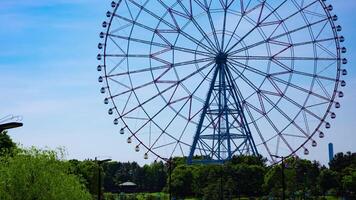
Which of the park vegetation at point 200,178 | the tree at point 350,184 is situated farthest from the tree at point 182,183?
the tree at point 350,184

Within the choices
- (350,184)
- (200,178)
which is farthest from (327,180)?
(200,178)

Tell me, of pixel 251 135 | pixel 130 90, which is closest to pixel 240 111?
pixel 251 135

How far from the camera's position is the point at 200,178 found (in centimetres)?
8369

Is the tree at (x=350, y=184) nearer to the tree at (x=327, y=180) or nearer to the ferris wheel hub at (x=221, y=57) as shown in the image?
the tree at (x=327, y=180)

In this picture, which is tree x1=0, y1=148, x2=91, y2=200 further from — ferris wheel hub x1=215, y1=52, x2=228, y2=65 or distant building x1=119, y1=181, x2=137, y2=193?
distant building x1=119, y1=181, x2=137, y2=193

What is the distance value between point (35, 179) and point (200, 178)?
51054 millimetres

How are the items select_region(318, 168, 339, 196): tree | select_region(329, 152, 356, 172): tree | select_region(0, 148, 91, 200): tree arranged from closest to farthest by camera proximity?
1. select_region(0, 148, 91, 200): tree
2. select_region(318, 168, 339, 196): tree
3. select_region(329, 152, 356, 172): tree

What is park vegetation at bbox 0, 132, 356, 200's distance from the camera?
33.8m

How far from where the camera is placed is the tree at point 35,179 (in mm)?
33062

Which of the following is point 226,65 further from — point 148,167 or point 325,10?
point 148,167

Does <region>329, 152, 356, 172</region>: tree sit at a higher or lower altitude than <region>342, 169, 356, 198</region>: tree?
higher

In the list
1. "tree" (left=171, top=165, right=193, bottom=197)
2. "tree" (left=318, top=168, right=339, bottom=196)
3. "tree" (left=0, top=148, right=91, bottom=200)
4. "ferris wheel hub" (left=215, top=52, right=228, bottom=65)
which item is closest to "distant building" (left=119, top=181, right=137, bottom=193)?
"tree" (left=171, top=165, right=193, bottom=197)

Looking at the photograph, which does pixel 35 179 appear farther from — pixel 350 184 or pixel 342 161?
pixel 342 161

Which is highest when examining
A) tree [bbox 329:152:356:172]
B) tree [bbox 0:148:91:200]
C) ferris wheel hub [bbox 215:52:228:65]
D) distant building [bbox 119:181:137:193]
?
ferris wheel hub [bbox 215:52:228:65]
